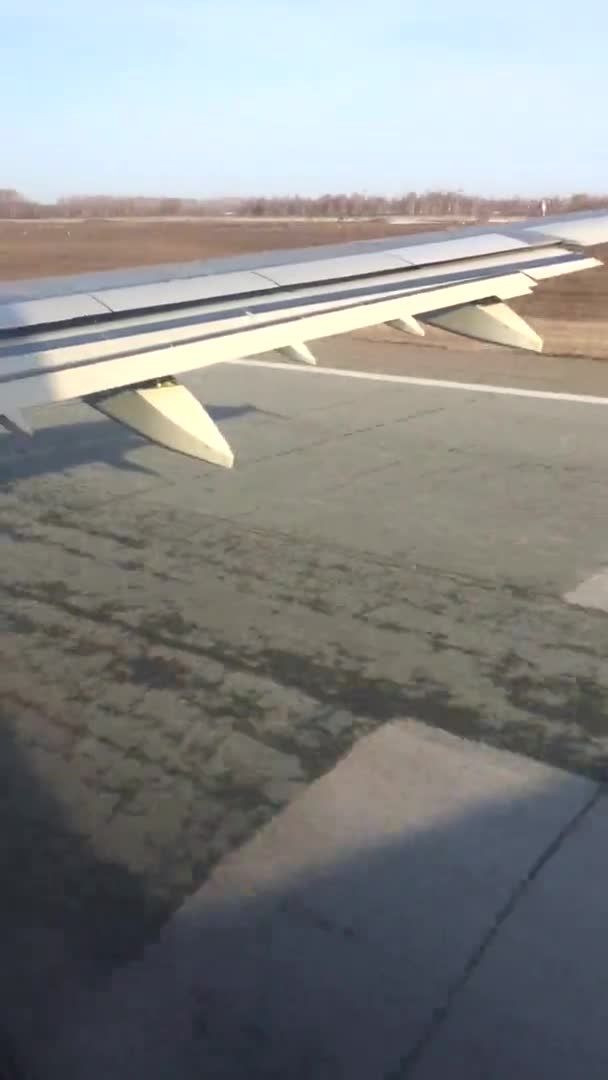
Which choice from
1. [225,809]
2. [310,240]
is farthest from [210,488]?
[310,240]

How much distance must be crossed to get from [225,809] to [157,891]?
664mm

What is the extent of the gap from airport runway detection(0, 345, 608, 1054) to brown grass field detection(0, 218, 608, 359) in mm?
9779

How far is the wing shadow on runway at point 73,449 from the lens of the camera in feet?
36.1

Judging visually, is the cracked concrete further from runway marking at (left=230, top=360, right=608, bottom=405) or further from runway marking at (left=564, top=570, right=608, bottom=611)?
runway marking at (left=230, top=360, right=608, bottom=405)

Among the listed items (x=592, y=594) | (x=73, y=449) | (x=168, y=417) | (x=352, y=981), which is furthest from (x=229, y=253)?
(x=352, y=981)

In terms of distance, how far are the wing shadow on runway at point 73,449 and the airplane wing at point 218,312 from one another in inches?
157

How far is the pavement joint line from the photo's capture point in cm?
347

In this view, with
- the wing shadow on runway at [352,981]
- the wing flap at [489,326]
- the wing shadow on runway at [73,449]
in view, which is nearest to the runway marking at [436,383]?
the wing shadow on runway at [73,449]

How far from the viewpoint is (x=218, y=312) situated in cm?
597

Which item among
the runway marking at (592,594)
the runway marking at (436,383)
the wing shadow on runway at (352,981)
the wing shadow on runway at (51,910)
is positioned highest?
the runway marking at (436,383)

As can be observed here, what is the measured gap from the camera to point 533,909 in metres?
4.20

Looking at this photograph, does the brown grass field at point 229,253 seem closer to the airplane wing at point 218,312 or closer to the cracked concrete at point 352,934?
the airplane wing at point 218,312

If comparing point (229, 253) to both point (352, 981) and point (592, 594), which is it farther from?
point (352, 981)

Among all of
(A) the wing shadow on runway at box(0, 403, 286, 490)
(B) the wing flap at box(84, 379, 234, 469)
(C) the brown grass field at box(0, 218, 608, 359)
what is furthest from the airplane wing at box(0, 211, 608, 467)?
(C) the brown grass field at box(0, 218, 608, 359)
